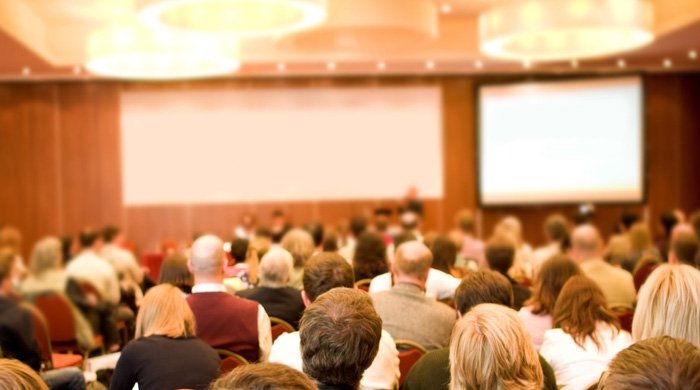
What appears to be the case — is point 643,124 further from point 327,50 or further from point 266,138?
point 266,138

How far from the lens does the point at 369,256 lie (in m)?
5.34

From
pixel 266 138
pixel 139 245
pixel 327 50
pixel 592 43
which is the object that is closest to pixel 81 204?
pixel 139 245

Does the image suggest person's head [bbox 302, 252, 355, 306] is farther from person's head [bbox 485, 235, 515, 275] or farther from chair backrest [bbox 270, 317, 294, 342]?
person's head [bbox 485, 235, 515, 275]

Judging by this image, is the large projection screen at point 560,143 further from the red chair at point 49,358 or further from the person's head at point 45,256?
the red chair at point 49,358

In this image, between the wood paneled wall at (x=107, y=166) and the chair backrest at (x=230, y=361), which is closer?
the chair backrest at (x=230, y=361)

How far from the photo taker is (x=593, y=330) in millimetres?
3186

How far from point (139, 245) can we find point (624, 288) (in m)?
9.82

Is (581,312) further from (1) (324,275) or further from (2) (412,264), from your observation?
(1) (324,275)

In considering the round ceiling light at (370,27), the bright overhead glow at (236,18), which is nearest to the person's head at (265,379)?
the bright overhead glow at (236,18)

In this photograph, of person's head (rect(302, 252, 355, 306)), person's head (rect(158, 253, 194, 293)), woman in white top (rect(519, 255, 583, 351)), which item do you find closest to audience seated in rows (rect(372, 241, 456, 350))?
person's head (rect(302, 252, 355, 306))

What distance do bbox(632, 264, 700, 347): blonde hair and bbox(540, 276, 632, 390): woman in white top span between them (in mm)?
309

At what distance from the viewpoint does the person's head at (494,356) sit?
6.99 feet

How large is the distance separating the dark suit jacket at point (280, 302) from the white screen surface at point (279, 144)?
29.5 feet

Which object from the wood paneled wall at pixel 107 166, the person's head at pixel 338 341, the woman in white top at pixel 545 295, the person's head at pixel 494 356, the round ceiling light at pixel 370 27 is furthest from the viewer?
the wood paneled wall at pixel 107 166
